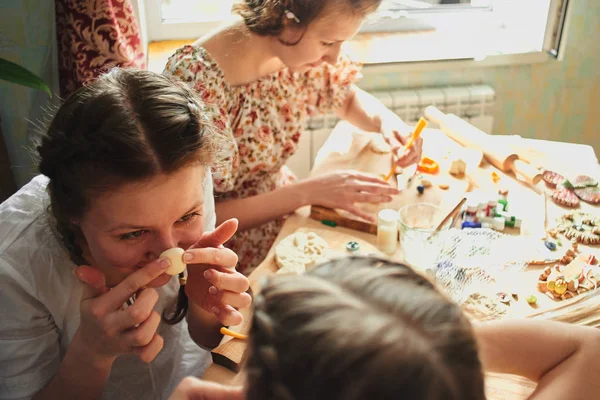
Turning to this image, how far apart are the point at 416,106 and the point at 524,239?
1.13m

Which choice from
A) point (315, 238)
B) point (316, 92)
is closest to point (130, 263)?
point (315, 238)

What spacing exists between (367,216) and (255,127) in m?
0.44

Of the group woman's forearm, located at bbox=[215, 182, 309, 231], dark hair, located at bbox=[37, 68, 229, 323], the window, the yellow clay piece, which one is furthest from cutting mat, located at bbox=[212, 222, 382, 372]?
the window

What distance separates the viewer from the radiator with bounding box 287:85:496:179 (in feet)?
7.37

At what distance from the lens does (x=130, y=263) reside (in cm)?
89

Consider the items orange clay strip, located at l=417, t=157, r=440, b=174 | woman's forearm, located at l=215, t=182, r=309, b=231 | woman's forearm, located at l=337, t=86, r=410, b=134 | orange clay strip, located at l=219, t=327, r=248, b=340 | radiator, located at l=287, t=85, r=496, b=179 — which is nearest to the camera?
orange clay strip, located at l=219, t=327, r=248, b=340

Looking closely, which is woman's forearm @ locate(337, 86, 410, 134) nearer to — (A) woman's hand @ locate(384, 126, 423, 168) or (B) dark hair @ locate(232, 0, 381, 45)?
(A) woman's hand @ locate(384, 126, 423, 168)

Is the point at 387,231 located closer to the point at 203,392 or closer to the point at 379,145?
the point at 379,145

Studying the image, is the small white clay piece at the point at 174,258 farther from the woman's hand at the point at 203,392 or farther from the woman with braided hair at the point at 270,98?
the woman with braided hair at the point at 270,98

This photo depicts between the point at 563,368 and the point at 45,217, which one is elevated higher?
the point at 45,217

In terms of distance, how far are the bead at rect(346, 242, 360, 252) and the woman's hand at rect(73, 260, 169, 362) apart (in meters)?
0.51

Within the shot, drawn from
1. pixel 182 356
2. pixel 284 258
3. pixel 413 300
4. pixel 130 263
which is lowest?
pixel 182 356

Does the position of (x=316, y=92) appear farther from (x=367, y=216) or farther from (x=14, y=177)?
(x=14, y=177)

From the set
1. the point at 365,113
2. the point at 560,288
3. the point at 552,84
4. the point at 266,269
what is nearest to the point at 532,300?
the point at 560,288
